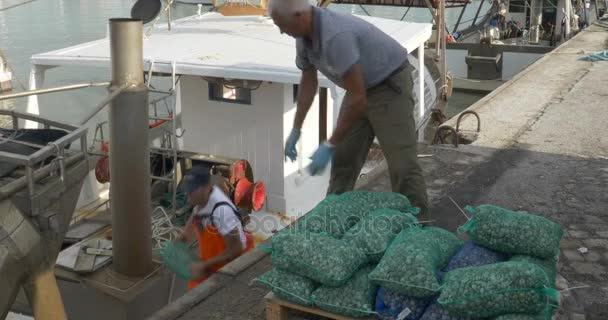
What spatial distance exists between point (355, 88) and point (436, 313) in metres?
1.29

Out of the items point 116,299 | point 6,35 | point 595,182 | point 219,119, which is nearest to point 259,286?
point 116,299

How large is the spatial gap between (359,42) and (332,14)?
0.23m

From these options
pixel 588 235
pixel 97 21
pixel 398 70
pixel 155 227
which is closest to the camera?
pixel 398 70

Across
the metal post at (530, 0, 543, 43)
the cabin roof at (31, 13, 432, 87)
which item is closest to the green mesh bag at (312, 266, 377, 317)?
the cabin roof at (31, 13, 432, 87)

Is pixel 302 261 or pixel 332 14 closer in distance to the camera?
pixel 302 261

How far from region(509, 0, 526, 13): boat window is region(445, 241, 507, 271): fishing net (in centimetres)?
2433

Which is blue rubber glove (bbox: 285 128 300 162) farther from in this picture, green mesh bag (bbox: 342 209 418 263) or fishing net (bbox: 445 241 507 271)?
fishing net (bbox: 445 241 507 271)

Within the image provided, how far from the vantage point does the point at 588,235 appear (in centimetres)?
497

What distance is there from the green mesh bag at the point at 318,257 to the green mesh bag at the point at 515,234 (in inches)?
24.4

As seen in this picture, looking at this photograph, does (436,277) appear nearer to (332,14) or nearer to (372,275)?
(372,275)

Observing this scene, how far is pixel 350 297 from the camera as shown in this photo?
10.6 feet

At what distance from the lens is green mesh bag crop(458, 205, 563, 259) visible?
333 cm

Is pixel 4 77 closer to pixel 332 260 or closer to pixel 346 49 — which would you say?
pixel 346 49

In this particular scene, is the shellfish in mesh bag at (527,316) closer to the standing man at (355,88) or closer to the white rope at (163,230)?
the standing man at (355,88)
